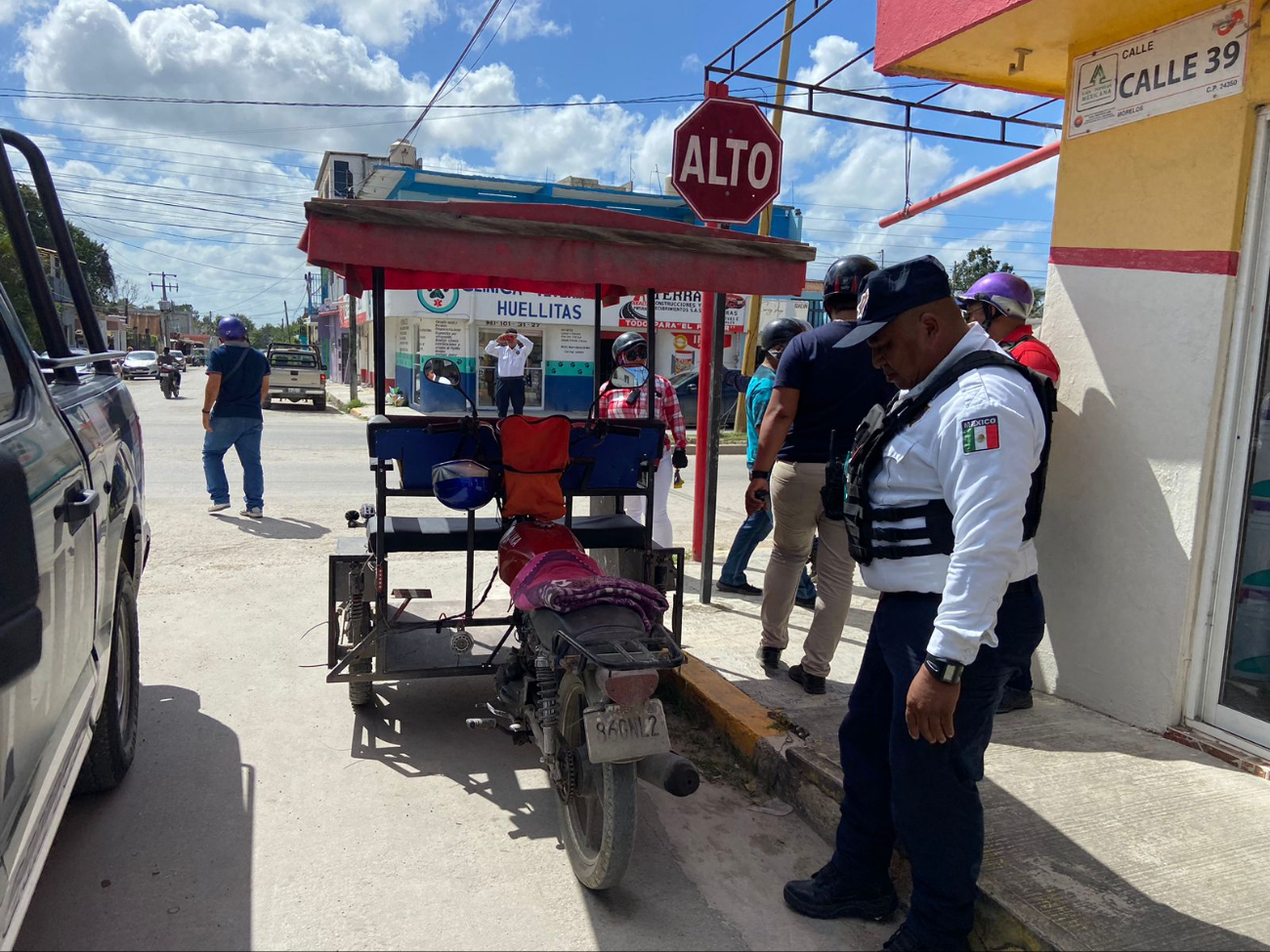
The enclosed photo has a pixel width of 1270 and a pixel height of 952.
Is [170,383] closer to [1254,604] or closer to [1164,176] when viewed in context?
[1164,176]

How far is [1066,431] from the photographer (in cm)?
428

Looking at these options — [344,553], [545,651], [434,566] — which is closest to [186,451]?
[434,566]

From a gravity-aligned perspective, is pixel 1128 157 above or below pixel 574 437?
above

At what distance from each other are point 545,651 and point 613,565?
1.75m

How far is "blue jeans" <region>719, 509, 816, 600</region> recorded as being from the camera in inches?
255

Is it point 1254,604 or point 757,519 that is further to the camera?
point 757,519

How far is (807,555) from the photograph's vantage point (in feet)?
15.3

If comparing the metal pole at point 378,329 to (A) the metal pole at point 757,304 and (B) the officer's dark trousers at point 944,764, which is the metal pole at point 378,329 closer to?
(B) the officer's dark trousers at point 944,764

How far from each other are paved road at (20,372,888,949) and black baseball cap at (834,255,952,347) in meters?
Answer: 1.87

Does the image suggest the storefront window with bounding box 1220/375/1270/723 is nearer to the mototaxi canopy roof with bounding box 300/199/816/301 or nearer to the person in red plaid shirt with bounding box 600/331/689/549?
the mototaxi canopy roof with bounding box 300/199/816/301

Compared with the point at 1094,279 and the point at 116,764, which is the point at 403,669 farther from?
the point at 1094,279

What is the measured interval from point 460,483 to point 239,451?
584 centimetres

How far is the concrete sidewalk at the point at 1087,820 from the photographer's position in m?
2.65

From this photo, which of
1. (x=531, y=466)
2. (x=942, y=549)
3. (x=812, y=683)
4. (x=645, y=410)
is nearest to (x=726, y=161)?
(x=645, y=410)
